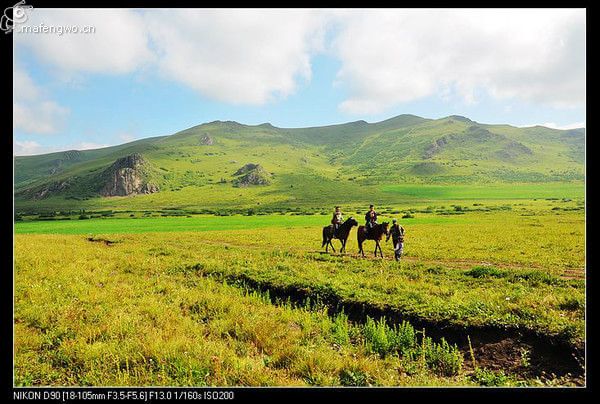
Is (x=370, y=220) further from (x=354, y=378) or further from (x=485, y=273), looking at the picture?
(x=354, y=378)

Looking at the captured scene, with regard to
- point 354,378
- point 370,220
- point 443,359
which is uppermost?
point 370,220

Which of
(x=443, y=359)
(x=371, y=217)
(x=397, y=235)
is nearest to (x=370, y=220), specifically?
(x=371, y=217)

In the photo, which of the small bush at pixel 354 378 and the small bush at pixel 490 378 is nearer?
the small bush at pixel 354 378

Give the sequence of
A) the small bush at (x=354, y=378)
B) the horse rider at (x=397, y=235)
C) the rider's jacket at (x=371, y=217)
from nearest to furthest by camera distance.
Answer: the small bush at (x=354, y=378) < the horse rider at (x=397, y=235) < the rider's jacket at (x=371, y=217)

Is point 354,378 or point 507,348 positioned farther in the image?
point 507,348

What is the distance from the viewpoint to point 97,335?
9133 mm

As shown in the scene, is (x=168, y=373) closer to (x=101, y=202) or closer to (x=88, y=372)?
(x=88, y=372)

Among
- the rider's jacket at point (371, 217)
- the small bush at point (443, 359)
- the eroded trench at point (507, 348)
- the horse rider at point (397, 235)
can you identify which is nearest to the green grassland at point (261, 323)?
the small bush at point (443, 359)

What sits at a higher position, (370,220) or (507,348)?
(370,220)

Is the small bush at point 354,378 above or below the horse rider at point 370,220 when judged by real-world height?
below

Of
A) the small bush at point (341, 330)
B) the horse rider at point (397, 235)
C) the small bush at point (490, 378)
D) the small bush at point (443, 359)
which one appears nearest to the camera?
the small bush at point (490, 378)

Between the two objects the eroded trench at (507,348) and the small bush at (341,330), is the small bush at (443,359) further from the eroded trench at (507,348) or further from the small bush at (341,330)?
the small bush at (341,330)

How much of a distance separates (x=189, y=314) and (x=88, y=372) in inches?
165

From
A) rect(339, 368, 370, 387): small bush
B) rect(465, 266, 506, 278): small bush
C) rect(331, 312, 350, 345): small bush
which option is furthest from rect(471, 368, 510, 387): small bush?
rect(465, 266, 506, 278): small bush
